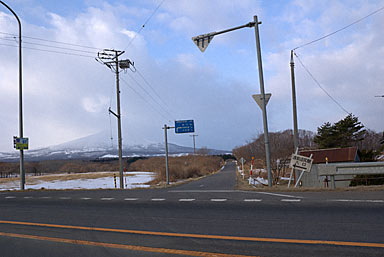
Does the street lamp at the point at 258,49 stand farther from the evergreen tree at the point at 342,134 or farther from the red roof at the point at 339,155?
the evergreen tree at the point at 342,134

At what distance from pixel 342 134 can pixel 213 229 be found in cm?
4501

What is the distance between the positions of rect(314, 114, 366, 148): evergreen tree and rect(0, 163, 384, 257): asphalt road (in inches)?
1532

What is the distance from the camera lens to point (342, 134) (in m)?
45.8

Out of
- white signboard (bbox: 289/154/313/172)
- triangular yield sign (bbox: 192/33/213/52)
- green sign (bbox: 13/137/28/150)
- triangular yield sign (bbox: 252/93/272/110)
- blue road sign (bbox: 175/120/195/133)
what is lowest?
white signboard (bbox: 289/154/313/172)

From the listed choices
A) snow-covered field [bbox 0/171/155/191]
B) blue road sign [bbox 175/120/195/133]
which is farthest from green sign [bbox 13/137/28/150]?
blue road sign [bbox 175/120/195/133]

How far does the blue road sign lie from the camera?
30672 mm

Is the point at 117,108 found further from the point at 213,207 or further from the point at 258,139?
the point at 258,139

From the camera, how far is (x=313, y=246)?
15.5ft

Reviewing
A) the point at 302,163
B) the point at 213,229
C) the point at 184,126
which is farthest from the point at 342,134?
the point at 213,229

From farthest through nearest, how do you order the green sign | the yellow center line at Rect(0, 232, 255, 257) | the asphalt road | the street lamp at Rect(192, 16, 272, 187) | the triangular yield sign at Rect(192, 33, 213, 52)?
the green sign, the triangular yield sign at Rect(192, 33, 213, 52), the street lamp at Rect(192, 16, 272, 187), the asphalt road, the yellow center line at Rect(0, 232, 255, 257)

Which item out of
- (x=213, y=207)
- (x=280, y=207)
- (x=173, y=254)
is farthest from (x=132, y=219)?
(x=280, y=207)

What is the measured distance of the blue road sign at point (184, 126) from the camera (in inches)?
1208

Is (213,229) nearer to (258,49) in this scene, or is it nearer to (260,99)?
(260,99)

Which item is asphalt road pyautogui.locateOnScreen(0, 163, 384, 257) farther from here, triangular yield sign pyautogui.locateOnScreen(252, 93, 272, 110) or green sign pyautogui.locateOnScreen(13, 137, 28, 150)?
green sign pyautogui.locateOnScreen(13, 137, 28, 150)
